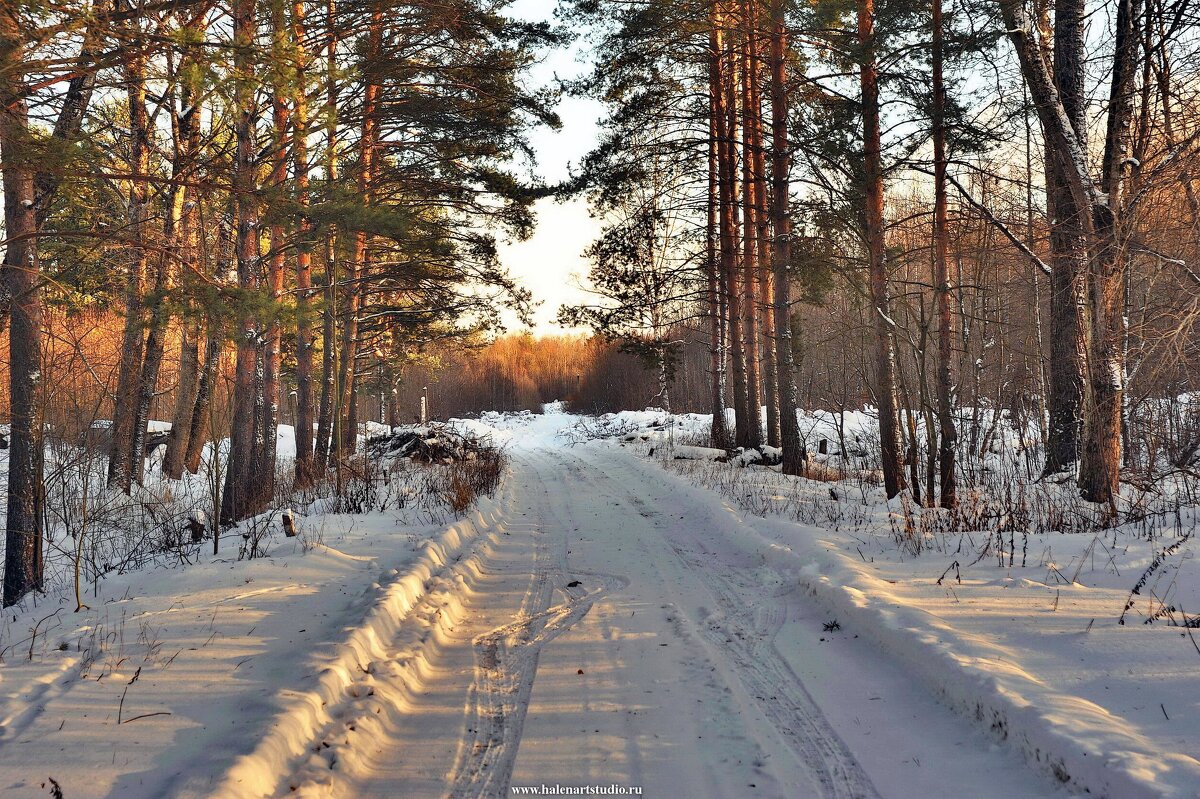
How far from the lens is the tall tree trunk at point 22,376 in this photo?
21.8ft

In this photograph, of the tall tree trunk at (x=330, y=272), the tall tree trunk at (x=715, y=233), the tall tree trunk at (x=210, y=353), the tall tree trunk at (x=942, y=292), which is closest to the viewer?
the tall tree trunk at (x=210, y=353)

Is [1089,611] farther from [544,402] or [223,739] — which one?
[544,402]

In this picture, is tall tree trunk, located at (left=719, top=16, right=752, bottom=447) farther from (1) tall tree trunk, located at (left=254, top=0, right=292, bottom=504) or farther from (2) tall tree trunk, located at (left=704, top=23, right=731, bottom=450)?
(1) tall tree trunk, located at (left=254, top=0, right=292, bottom=504)

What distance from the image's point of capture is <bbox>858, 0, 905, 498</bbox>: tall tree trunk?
33.3 feet

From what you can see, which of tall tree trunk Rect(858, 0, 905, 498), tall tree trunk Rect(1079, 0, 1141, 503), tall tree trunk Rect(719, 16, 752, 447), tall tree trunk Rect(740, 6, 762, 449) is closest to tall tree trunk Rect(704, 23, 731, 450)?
tall tree trunk Rect(719, 16, 752, 447)

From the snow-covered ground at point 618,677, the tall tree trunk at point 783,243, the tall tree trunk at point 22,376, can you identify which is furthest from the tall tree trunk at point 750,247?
the tall tree trunk at point 22,376

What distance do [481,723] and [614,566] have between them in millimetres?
3320

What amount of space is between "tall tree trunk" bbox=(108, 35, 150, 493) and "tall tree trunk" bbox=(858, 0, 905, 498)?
9246 millimetres

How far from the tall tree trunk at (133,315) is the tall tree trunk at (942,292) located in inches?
382

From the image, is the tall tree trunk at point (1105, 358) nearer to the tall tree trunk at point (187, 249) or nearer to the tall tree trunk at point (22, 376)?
the tall tree trunk at point (187, 249)

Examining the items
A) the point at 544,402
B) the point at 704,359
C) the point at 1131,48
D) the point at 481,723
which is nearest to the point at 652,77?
the point at 1131,48

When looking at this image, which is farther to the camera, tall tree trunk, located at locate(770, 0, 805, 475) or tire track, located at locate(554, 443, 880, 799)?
tall tree trunk, located at locate(770, 0, 805, 475)

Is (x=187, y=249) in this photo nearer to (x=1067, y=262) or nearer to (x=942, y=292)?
(x=942, y=292)

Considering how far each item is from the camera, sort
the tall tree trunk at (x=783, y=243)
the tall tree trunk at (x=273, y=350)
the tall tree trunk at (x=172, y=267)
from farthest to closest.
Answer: the tall tree trunk at (x=783, y=243)
the tall tree trunk at (x=273, y=350)
the tall tree trunk at (x=172, y=267)
